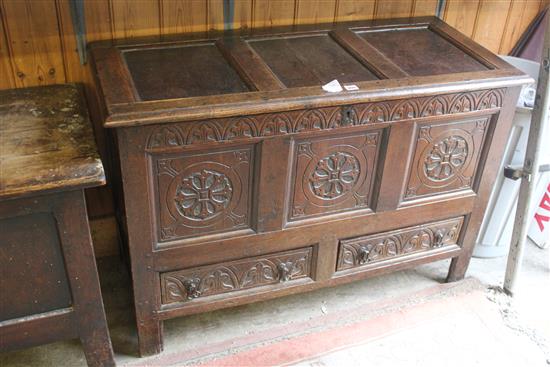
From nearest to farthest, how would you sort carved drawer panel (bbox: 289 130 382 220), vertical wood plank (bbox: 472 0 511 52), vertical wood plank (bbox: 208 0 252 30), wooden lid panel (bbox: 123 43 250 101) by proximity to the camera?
wooden lid panel (bbox: 123 43 250 101) → carved drawer panel (bbox: 289 130 382 220) → vertical wood plank (bbox: 208 0 252 30) → vertical wood plank (bbox: 472 0 511 52)

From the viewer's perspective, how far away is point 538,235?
2.55 metres

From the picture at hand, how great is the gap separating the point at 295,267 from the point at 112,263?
0.79m

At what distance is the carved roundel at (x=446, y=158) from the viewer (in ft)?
6.23

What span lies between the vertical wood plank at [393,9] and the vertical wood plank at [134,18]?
2.75 ft

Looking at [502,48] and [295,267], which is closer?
[295,267]

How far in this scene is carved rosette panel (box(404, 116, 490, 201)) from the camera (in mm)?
1863

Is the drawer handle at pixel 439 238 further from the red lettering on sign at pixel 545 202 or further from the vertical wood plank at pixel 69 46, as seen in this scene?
the vertical wood plank at pixel 69 46

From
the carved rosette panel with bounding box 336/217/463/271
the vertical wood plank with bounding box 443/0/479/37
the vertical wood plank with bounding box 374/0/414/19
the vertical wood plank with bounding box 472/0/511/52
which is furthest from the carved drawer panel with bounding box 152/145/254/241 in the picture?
the vertical wood plank with bounding box 472/0/511/52

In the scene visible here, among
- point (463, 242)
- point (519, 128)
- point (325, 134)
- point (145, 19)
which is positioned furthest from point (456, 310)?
point (145, 19)

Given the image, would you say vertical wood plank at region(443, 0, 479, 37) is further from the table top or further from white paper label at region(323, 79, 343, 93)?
the table top

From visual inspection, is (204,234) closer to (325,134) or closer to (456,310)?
(325,134)

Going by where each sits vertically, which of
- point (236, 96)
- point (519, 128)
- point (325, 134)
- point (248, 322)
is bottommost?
point (248, 322)

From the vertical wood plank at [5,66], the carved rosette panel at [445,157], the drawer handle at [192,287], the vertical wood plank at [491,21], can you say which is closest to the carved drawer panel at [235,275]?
the drawer handle at [192,287]

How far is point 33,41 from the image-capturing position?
184cm
